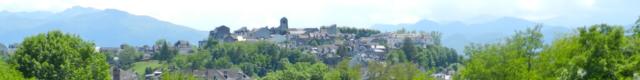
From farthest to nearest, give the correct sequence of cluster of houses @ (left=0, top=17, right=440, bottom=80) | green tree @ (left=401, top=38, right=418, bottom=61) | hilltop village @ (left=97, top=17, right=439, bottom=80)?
hilltop village @ (left=97, top=17, right=439, bottom=80) < cluster of houses @ (left=0, top=17, right=440, bottom=80) < green tree @ (left=401, top=38, right=418, bottom=61)

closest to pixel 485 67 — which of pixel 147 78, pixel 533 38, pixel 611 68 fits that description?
pixel 533 38

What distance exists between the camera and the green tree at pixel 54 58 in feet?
115

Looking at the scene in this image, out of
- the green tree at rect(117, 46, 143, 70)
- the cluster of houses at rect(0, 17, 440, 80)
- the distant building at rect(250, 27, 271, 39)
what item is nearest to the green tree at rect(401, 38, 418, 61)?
the cluster of houses at rect(0, 17, 440, 80)

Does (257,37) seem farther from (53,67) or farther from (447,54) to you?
(53,67)

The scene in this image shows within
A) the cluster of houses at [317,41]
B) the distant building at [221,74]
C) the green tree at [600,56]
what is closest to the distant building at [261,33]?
the cluster of houses at [317,41]

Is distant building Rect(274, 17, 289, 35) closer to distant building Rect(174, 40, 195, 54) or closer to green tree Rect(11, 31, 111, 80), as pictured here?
distant building Rect(174, 40, 195, 54)

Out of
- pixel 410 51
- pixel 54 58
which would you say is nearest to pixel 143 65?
pixel 410 51

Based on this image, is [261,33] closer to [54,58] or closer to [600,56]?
[54,58]

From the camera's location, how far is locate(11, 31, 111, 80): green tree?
3519cm

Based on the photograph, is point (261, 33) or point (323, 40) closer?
point (323, 40)

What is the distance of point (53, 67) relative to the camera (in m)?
35.5

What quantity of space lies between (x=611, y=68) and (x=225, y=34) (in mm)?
138885

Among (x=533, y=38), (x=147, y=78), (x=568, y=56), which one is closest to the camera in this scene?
(x=568, y=56)

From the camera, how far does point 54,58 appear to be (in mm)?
35906
